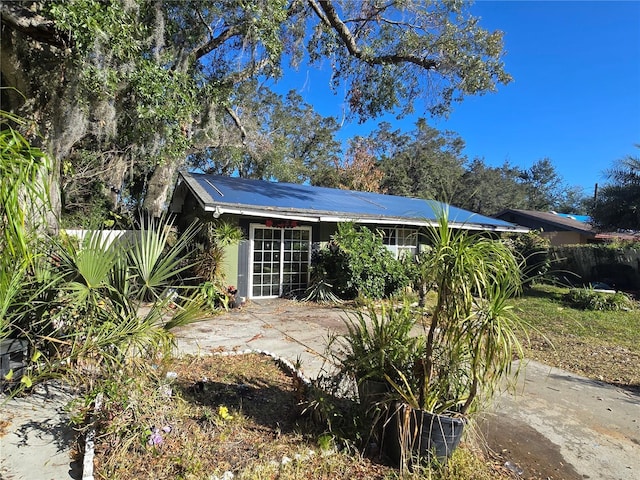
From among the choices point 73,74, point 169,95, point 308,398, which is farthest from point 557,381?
point 73,74

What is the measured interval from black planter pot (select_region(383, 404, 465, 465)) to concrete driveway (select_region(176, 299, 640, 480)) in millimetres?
550

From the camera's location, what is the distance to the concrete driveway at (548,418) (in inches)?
118

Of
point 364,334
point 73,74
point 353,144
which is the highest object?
point 353,144

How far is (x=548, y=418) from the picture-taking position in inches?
148

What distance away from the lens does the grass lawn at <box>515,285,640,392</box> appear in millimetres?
5377

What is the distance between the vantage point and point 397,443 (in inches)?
110

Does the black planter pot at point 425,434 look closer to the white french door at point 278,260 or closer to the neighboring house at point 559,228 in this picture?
the white french door at point 278,260

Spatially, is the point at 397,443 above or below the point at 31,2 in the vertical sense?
below

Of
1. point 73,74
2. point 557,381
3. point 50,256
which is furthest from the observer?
point 73,74

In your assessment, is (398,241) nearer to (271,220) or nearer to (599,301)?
(271,220)

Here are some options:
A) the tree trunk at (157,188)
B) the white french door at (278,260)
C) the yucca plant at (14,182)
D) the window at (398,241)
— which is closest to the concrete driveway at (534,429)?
the yucca plant at (14,182)

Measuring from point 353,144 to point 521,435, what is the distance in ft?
83.9

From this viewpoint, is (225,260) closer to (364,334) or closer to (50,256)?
(50,256)

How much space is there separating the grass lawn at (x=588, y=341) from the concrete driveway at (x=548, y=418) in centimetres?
53
